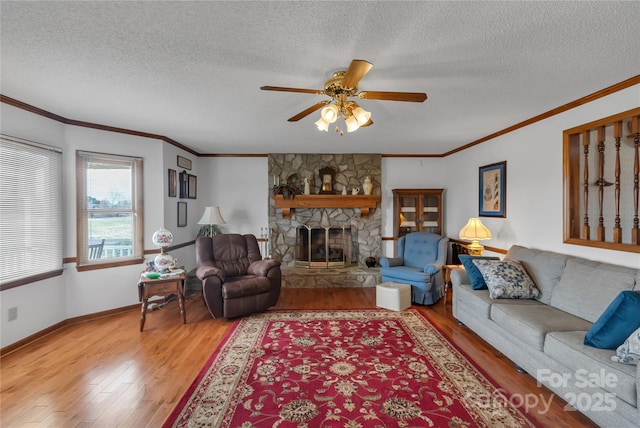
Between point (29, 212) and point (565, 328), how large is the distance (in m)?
5.09

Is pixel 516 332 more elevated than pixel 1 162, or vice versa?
pixel 1 162

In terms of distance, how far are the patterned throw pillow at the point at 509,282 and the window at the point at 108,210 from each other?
4449 millimetres

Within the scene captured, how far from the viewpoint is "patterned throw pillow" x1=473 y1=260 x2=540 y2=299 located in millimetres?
3014

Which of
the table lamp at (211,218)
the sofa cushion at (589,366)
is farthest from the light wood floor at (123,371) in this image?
the table lamp at (211,218)

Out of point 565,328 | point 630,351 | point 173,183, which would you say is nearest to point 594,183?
point 565,328

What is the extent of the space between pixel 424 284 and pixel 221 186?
4.14m

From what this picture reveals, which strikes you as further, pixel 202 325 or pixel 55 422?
pixel 202 325

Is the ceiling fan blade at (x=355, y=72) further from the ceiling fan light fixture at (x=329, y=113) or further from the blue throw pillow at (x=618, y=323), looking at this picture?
the blue throw pillow at (x=618, y=323)

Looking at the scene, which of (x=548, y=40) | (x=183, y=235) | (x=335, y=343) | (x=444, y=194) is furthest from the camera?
(x=444, y=194)

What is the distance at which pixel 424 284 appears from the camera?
4.20 meters

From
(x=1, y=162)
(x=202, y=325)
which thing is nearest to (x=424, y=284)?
(x=202, y=325)

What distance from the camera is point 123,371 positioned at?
8.53ft

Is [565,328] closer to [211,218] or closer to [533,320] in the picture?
[533,320]

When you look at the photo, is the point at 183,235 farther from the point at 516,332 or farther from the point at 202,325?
the point at 516,332
